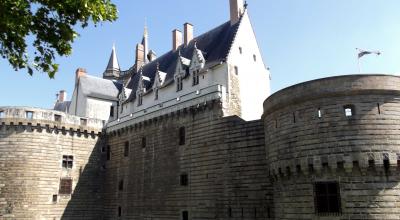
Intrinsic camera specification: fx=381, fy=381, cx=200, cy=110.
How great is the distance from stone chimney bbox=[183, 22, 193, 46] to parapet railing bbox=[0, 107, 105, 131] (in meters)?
12.2

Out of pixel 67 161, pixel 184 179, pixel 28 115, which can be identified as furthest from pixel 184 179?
pixel 28 115

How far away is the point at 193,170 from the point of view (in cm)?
2689

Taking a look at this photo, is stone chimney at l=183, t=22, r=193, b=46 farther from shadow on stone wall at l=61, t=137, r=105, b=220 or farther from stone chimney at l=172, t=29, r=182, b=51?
shadow on stone wall at l=61, t=137, r=105, b=220

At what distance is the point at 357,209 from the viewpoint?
55.2 ft

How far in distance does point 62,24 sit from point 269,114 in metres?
13.9

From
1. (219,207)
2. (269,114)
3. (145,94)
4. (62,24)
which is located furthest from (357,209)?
(145,94)

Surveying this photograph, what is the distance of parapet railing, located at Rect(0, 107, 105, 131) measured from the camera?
3297cm

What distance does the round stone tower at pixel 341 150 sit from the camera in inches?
669

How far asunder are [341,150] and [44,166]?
83.6 feet

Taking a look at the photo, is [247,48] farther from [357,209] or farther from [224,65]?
[357,209]

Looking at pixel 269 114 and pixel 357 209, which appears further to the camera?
pixel 269 114

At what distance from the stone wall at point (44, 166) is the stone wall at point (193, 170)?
2.46 m

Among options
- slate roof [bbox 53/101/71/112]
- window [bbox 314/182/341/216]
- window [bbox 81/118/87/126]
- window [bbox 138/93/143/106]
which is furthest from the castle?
slate roof [bbox 53/101/71/112]

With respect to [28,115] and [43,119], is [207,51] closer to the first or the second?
[43,119]
